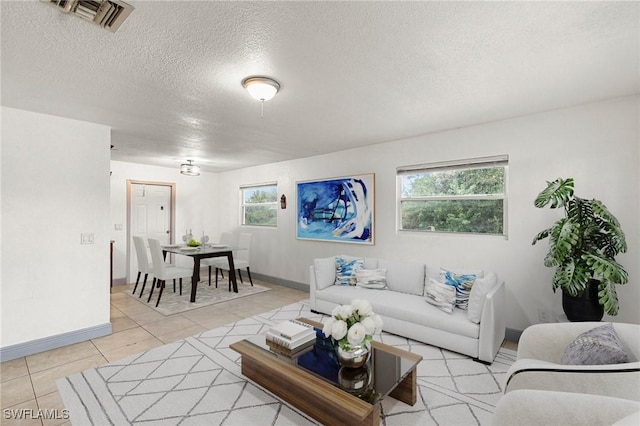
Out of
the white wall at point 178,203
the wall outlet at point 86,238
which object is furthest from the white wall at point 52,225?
the white wall at point 178,203

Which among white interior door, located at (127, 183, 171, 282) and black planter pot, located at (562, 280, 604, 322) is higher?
white interior door, located at (127, 183, 171, 282)

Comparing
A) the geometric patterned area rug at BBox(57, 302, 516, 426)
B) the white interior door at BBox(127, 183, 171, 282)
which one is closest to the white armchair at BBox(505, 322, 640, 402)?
the geometric patterned area rug at BBox(57, 302, 516, 426)

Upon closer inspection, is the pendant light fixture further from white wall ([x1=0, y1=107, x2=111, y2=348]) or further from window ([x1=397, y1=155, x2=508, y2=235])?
window ([x1=397, y1=155, x2=508, y2=235])

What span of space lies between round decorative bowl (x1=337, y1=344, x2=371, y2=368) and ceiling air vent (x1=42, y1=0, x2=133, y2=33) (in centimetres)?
227

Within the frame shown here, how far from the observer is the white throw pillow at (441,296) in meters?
3.08

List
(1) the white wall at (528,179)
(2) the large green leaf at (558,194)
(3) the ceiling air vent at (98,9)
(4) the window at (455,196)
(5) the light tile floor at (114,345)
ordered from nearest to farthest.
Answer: (3) the ceiling air vent at (98,9)
(5) the light tile floor at (114,345)
(2) the large green leaf at (558,194)
(1) the white wall at (528,179)
(4) the window at (455,196)

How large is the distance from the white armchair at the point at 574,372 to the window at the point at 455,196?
173 cm

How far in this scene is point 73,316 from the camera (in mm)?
3230

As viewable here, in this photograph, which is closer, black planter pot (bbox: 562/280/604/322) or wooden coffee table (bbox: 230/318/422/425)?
wooden coffee table (bbox: 230/318/422/425)

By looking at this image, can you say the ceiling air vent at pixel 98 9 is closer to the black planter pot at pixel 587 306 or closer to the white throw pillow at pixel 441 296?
the white throw pillow at pixel 441 296

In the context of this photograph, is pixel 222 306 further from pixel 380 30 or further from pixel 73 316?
pixel 380 30

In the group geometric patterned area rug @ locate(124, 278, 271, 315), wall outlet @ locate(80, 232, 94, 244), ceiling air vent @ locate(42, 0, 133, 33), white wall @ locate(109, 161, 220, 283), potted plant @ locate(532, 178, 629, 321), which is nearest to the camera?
ceiling air vent @ locate(42, 0, 133, 33)

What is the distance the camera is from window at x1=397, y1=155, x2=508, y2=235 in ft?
11.4

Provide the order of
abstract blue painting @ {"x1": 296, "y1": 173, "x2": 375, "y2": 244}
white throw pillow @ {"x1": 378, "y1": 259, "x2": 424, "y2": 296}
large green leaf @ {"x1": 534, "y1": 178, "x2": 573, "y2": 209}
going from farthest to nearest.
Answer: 1. abstract blue painting @ {"x1": 296, "y1": 173, "x2": 375, "y2": 244}
2. white throw pillow @ {"x1": 378, "y1": 259, "x2": 424, "y2": 296}
3. large green leaf @ {"x1": 534, "y1": 178, "x2": 573, "y2": 209}
